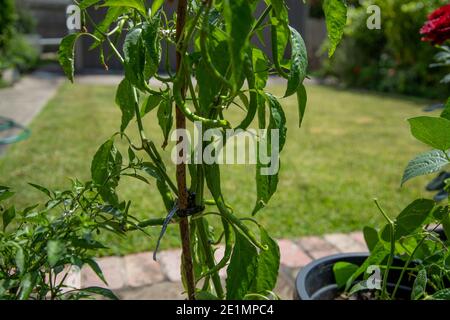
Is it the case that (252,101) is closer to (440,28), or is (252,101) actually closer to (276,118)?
(276,118)

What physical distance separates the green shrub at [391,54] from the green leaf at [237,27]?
6.41 meters

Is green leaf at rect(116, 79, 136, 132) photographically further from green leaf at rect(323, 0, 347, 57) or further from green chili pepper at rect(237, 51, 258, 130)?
green leaf at rect(323, 0, 347, 57)

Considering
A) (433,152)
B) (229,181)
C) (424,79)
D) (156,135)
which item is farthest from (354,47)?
(433,152)

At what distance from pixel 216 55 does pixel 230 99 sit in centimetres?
8

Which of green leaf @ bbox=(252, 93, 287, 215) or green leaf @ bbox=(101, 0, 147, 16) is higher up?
green leaf @ bbox=(101, 0, 147, 16)

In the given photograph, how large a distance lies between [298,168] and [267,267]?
7.50 feet

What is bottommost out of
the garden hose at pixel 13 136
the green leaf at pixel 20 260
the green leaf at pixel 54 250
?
the garden hose at pixel 13 136

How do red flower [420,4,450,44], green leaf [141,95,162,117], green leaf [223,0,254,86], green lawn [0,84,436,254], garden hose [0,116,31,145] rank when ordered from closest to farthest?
1. green leaf [223,0,254,86]
2. green leaf [141,95,162,117]
3. red flower [420,4,450,44]
4. green lawn [0,84,436,254]
5. garden hose [0,116,31,145]

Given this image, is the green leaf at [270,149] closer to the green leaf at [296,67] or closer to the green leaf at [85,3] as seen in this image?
the green leaf at [296,67]

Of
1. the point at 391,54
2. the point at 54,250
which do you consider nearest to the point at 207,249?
the point at 54,250

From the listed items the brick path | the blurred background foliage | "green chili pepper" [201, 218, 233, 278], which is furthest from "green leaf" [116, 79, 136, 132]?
the blurred background foliage

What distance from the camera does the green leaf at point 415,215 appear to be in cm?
91

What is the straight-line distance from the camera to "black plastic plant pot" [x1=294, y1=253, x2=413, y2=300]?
1.24 meters

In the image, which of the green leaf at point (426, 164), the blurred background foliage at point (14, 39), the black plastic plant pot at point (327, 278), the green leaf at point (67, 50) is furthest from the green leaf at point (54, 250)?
the blurred background foliage at point (14, 39)
